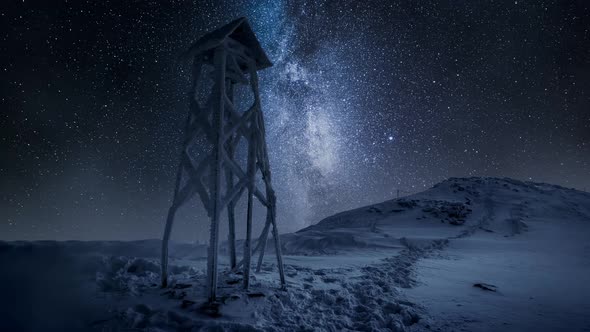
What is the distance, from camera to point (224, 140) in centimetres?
491

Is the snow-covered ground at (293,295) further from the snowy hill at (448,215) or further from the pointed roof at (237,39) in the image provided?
the snowy hill at (448,215)

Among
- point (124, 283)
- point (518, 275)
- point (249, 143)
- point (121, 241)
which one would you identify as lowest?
point (518, 275)

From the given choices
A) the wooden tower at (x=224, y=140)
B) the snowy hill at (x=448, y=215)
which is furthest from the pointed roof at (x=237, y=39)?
the snowy hill at (x=448, y=215)

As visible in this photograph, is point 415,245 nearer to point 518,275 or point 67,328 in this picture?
point 518,275

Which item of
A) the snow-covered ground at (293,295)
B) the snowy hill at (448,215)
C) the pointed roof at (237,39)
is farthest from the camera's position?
the snowy hill at (448,215)

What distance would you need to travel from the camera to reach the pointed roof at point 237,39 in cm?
521

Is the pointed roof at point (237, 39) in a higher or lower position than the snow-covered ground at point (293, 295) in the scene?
higher

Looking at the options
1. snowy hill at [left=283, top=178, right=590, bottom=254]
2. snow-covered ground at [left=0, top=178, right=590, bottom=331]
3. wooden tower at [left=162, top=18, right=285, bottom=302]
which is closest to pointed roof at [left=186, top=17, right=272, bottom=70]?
wooden tower at [left=162, top=18, right=285, bottom=302]

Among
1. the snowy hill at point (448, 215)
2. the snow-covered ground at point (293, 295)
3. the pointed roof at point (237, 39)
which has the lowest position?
the snow-covered ground at point (293, 295)

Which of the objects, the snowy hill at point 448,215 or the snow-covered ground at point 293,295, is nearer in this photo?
the snow-covered ground at point 293,295

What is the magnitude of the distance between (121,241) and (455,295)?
1210 cm

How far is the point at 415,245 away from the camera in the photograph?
16438 millimetres

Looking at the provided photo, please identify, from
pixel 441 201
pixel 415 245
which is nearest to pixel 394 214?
pixel 441 201

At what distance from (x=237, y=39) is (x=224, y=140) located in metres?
2.35
